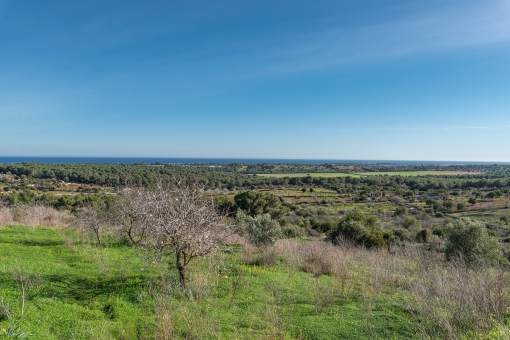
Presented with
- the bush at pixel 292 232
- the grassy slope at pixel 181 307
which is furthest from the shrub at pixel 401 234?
the grassy slope at pixel 181 307

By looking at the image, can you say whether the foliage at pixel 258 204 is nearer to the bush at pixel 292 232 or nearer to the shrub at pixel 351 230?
the bush at pixel 292 232

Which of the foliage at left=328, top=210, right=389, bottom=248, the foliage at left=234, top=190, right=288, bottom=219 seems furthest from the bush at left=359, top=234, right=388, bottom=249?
the foliage at left=234, top=190, right=288, bottom=219

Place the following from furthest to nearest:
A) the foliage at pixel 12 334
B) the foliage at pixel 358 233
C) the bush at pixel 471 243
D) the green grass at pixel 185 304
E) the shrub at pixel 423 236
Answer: the shrub at pixel 423 236 < the foliage at pixel 358 233 < the bush at pixel 471 243 < the green grass at pixel 185 304 < the foliage at pixel 12 334

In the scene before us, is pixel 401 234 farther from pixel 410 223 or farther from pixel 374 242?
pixel 374 242

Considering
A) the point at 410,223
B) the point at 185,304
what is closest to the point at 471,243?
the point at 185,304

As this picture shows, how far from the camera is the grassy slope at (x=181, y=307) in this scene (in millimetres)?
5898

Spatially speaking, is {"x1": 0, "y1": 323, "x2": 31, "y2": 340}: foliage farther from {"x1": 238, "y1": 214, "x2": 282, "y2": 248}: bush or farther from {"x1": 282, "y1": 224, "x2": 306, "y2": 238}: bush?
{"x1": 282, "y1": 224, "x2": 306, "y2": 238}: bush

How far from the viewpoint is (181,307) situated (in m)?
6.95

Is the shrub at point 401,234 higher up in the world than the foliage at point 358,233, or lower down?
lower down

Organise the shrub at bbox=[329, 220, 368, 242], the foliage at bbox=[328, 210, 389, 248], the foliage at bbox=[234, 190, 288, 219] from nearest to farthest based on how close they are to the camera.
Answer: the foliage at bbox=[328, 210, 389, 248] → the shrub at bbox=[329, 220, 368, 242] → the foliage at bbox=[234, 190, 288, 219]

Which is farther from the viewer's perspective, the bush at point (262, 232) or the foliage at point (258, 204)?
the foliage at point (258, 204)

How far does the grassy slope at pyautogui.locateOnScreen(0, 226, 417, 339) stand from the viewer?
590 centimetres

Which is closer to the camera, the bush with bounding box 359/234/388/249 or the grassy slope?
the grassy slope

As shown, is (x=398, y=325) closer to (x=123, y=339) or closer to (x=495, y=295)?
(x=495, y=295)
